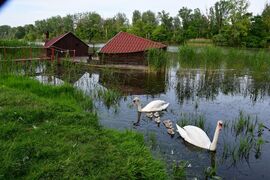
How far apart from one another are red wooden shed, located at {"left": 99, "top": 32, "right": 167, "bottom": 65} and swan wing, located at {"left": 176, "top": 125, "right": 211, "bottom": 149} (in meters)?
10.6

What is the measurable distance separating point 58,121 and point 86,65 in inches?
488

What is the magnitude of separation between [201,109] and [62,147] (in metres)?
5.00

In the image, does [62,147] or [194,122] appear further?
[194,122]

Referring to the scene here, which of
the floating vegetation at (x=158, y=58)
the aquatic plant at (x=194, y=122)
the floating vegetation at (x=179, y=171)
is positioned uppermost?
the floating vegetation at (x=158, y=58)

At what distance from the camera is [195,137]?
223 inches

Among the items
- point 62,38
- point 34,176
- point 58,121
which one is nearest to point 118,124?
point 58,121

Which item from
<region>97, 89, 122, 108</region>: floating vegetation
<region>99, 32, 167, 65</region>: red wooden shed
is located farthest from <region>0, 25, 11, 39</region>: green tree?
<region>97, 89, 122, 108</region>: floating vegetation

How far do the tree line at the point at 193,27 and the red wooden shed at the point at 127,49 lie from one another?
55.1 feet

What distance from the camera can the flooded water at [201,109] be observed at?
198 inches

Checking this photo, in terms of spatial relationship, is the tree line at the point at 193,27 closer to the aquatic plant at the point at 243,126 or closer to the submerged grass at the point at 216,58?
the submerged grass at the point at 216,58

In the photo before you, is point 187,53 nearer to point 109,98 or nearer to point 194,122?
point 109,98

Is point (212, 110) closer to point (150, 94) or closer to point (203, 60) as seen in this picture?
point (150, 94)

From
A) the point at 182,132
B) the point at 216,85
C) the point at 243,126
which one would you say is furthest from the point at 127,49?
the point at 182,132

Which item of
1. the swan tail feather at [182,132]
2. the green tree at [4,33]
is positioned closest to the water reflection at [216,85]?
the swan tail feather at [182,132]
